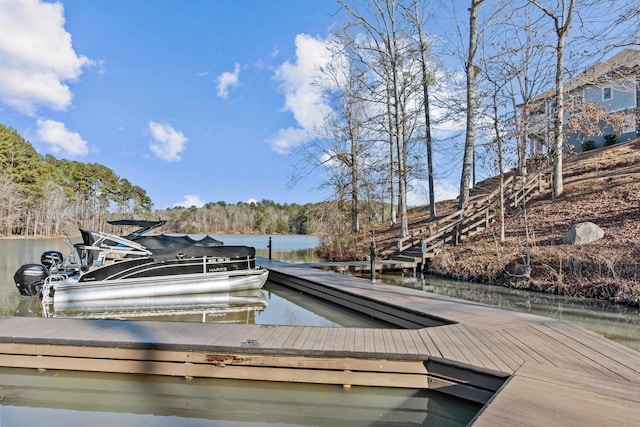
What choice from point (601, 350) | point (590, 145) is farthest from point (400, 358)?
point (590, 145)

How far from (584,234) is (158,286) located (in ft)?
33.3

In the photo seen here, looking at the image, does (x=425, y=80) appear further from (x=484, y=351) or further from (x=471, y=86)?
(x=484, y=351)

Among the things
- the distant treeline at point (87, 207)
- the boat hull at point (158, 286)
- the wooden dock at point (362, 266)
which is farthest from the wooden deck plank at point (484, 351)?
the distant treeline at point (87, 207)

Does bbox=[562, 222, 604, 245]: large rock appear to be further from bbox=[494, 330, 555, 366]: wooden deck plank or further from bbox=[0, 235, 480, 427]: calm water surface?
bbox=[0, 235, 480, 427]: calm water surface

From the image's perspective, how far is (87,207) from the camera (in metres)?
48.5

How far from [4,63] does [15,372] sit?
20.8m

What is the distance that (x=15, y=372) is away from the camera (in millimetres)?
3658

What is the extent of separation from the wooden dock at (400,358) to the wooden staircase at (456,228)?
7704mm

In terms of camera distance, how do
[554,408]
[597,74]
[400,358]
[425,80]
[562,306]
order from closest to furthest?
[554,408]
[400,358]
[562,306]
[597,74]
[425,80]

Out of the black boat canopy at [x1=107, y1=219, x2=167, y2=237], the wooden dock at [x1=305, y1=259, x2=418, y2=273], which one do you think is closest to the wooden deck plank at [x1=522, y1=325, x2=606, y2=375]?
the wooden dock at [x1=305, y1=259, x2=418, y2=273]

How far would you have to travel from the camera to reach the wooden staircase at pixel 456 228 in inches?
484

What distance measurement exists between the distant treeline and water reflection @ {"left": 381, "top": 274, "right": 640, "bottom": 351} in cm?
797

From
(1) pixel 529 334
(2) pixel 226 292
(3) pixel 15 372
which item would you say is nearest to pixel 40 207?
(2) pixel 226 292

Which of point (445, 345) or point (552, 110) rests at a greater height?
point (552, 110)
